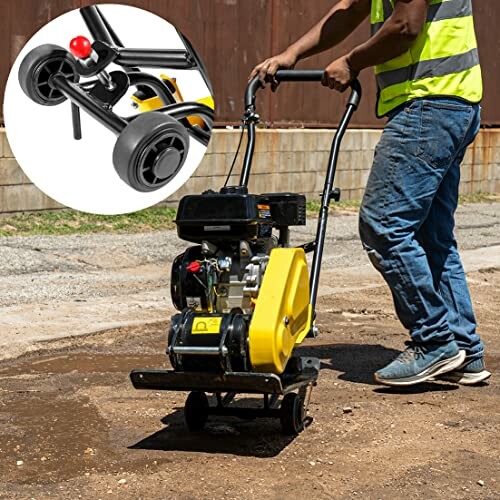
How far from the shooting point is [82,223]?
10.0 metres

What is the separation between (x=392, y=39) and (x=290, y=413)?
5.37ft

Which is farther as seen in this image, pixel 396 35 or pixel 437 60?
pixel 437 60

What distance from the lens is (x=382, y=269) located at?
464 centimetres

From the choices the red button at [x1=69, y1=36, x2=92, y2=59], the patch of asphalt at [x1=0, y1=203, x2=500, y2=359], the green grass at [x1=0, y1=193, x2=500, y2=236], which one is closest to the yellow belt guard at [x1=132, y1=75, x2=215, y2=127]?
the red button at [x1=69, y1=36, x2=92, y2=59]

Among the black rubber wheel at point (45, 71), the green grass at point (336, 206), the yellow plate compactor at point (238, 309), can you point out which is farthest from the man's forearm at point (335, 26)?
the green grass at point (336, 206)

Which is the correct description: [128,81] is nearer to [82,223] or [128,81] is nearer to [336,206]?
[82,223]

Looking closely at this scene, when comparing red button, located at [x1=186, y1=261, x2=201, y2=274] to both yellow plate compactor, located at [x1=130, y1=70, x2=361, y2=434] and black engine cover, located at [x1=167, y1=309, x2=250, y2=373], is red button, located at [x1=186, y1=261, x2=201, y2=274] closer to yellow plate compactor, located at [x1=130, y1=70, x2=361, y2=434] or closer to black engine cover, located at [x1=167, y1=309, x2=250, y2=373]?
yellow plate compactor, located at [x1=130, y1=70, x2=361, y2=434]

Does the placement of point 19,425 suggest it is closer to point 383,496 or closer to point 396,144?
point 383,496

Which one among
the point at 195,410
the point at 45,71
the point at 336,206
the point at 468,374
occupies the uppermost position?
the point at 45,71

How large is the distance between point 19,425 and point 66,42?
6809 millimetres

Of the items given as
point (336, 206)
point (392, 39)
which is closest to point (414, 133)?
point (392, 39)

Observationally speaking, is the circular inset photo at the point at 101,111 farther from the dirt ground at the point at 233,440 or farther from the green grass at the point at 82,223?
the dirt ground at the point at 233,440

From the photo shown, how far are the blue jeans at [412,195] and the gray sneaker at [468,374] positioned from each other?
0.60 feet

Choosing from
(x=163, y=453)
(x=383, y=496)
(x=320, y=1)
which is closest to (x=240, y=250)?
(x=163, y=453)
